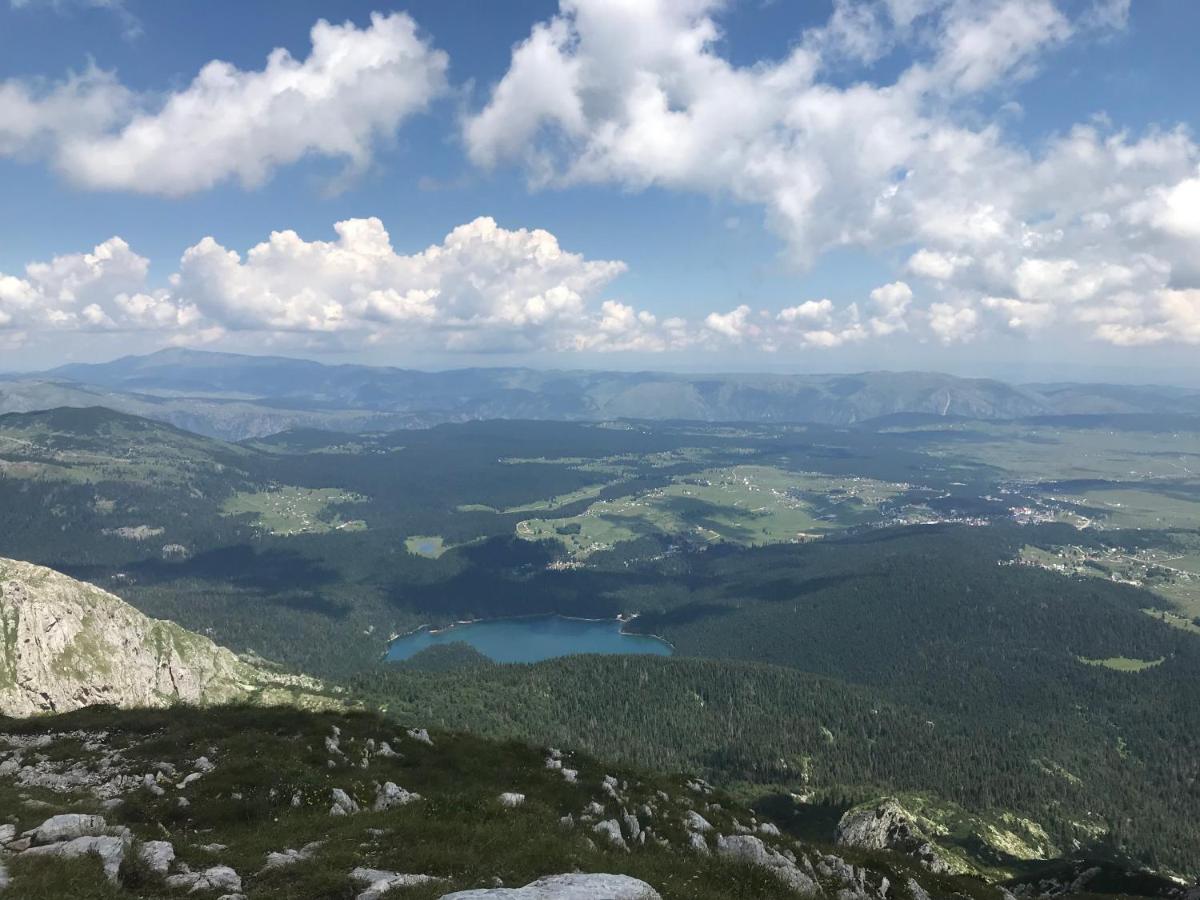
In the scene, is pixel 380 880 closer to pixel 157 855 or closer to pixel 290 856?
pixel 290 856

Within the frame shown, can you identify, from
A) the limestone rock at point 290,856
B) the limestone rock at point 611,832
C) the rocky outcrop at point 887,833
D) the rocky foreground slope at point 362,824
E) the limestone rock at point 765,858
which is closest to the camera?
the rocky foreground slope at point 362,824

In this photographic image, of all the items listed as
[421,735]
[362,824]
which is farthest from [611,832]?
[421,735]

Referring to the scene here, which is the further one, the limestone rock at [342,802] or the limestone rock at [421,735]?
the limestone rock at [421,735]

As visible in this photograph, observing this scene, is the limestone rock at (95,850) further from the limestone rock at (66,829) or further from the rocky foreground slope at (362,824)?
the limestone rock at (66,829)

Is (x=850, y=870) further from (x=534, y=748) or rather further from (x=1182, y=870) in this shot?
(x=1182, y=870)

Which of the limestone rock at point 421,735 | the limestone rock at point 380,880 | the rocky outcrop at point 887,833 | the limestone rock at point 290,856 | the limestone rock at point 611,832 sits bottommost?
the rocky outcrop at point 887,833

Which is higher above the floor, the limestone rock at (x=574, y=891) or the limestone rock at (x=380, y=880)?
the limestone rock at (x=574, y=891)

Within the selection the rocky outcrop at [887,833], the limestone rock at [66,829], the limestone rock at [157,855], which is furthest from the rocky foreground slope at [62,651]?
the rocky outcrop at [887,833]

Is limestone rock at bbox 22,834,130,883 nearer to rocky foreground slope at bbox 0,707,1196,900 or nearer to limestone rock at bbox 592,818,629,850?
rocky foreground slope at bbox 0,707,1196,900
